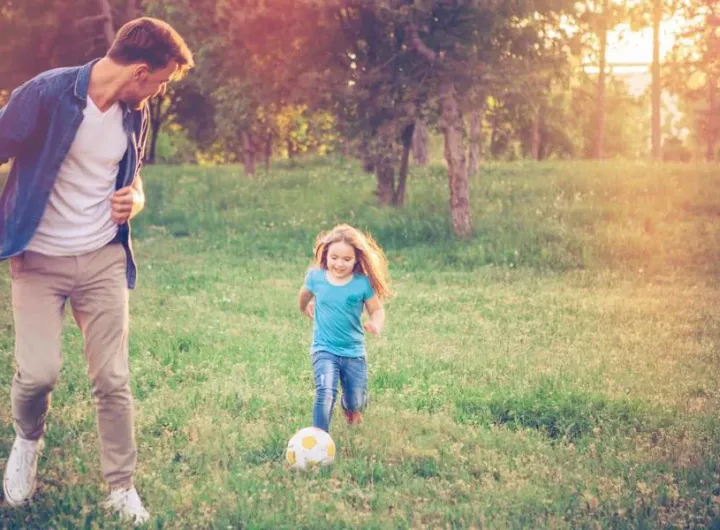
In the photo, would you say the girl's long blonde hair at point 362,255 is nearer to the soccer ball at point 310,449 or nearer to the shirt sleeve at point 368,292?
the shirt sleeve at point 368,292

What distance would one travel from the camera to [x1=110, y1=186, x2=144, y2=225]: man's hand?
4570mm

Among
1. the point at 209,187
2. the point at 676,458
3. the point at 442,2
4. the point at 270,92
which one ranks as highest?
the point at 442,2

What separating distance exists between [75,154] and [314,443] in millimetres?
2314

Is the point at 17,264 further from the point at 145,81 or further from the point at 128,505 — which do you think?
the point at 128,505

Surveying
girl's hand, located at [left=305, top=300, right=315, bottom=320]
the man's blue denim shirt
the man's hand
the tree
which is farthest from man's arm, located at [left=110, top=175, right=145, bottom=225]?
the tree

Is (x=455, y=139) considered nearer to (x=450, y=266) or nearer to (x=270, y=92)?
(x=450, y=266)

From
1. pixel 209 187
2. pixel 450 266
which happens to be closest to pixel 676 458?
pixel 450 266

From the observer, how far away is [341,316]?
20.0ft

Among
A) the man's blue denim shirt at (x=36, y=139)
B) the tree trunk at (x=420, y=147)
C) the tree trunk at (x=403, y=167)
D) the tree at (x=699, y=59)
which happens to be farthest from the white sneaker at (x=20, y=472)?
the tree trunk at (x=420, y=147)

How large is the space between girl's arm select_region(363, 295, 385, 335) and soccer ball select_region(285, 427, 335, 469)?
798 millimetres

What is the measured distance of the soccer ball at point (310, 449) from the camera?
5.43 m

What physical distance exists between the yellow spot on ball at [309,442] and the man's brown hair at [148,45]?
247cm

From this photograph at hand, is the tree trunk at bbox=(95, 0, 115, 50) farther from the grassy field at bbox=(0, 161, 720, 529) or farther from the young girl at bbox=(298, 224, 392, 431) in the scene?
the young girl at bbox=(298, 224, 392, 431)

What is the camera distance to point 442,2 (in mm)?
15297
